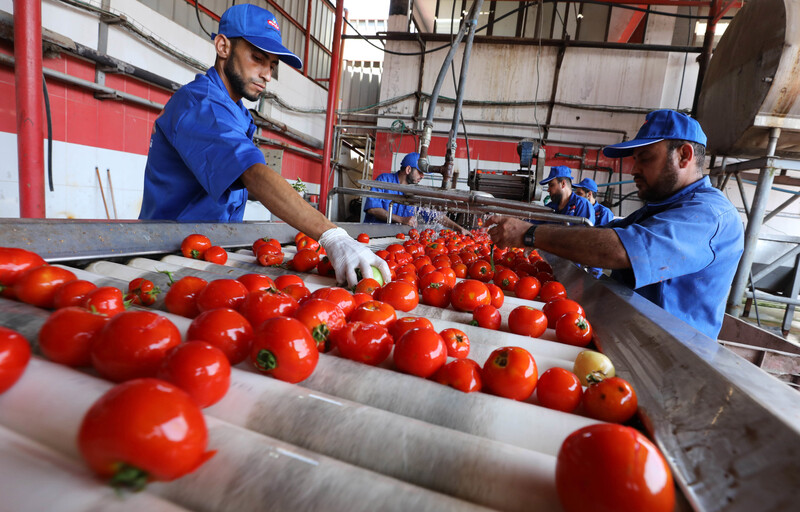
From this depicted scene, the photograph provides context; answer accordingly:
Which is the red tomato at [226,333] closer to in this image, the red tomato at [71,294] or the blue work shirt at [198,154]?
the red tomato at [71,294]

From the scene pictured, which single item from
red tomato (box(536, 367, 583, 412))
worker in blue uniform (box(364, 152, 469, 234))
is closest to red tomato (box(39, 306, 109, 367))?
red tomato (box(536, 367, 583, 412))

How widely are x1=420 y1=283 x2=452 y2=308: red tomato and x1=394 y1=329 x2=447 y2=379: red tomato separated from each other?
0.79m

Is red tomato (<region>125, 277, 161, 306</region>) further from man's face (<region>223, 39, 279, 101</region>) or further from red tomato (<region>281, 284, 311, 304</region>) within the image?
man's face (<region>223, 39, 279, 101</region>)

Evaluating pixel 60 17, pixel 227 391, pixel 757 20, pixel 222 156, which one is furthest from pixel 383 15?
pixel 227 391

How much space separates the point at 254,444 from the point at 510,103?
12.1 meters

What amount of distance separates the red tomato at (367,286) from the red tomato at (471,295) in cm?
38

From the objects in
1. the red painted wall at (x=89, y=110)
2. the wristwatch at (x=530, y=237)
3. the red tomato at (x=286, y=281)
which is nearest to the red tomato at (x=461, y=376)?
the red tomato at (x=286, y=281)

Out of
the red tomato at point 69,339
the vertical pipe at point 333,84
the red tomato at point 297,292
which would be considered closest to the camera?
the red tomato at point 69,339

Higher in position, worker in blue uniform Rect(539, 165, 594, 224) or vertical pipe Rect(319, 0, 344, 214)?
vertical pipe Rect(319, 0, 344, 214)

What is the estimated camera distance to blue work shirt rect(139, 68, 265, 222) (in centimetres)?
218

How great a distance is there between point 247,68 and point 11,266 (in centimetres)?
196

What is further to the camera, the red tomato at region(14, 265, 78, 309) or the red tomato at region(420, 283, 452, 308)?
the red tomato at region(420, 283, 452, 308)

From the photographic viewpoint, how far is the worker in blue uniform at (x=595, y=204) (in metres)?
7.32

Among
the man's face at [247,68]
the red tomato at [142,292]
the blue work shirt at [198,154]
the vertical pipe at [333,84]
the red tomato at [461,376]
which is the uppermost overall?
the vertical pipe at [333,84]
